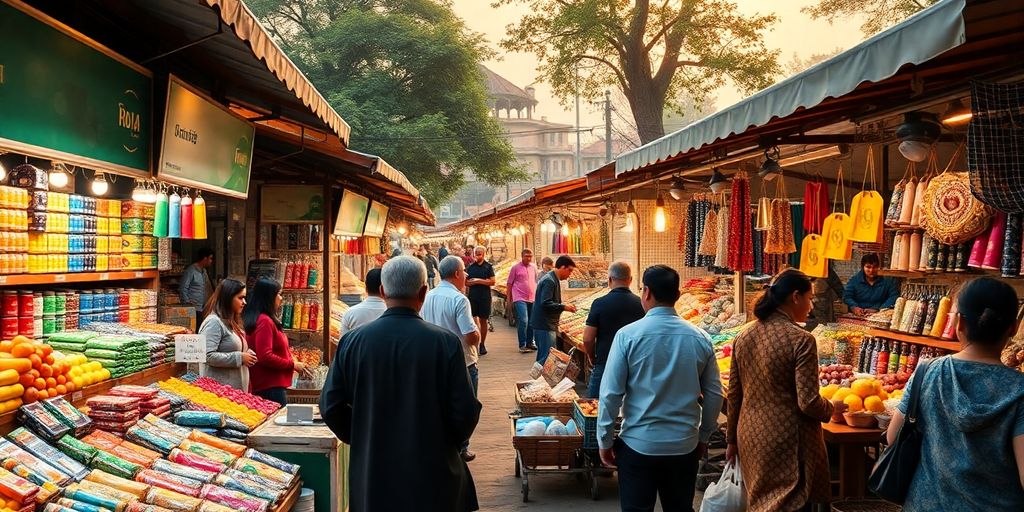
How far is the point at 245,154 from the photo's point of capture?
6695 mm

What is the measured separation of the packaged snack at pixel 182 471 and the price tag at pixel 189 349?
1.59 metres

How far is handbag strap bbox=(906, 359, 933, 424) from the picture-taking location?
333 centimetres

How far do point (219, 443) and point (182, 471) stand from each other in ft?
1.70

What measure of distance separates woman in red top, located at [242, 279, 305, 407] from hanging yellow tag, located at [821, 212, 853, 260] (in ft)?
14.4

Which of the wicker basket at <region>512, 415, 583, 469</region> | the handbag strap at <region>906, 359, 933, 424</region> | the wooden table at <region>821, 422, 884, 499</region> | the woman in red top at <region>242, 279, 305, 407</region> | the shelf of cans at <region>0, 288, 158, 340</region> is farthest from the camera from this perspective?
the wicker basket at <region>512, 415, 583, 469</region>

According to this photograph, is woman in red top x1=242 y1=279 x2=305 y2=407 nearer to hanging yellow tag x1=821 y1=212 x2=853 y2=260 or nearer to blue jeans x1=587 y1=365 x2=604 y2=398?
blue jeans x1=587 y1=365 x2=604 y2=398

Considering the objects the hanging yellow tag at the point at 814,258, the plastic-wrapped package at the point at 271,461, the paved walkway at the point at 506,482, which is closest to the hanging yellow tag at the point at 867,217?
the hanging yellow tag at the point at 814,258

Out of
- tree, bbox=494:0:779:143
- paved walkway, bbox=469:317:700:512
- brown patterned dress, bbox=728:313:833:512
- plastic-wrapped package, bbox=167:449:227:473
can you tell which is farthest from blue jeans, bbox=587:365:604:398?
tree, bbox=494:0:779:143

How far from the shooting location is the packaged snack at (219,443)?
15.9ft

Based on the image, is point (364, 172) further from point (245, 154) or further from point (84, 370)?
point (84, 370)

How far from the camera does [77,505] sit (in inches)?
148

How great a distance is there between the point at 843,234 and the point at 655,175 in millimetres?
3807

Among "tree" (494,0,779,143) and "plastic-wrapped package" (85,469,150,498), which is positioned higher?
"tree" (494,0,779,143)

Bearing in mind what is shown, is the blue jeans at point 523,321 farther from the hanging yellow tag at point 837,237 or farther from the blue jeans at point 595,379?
the hanging yellow tag at point 837,237
